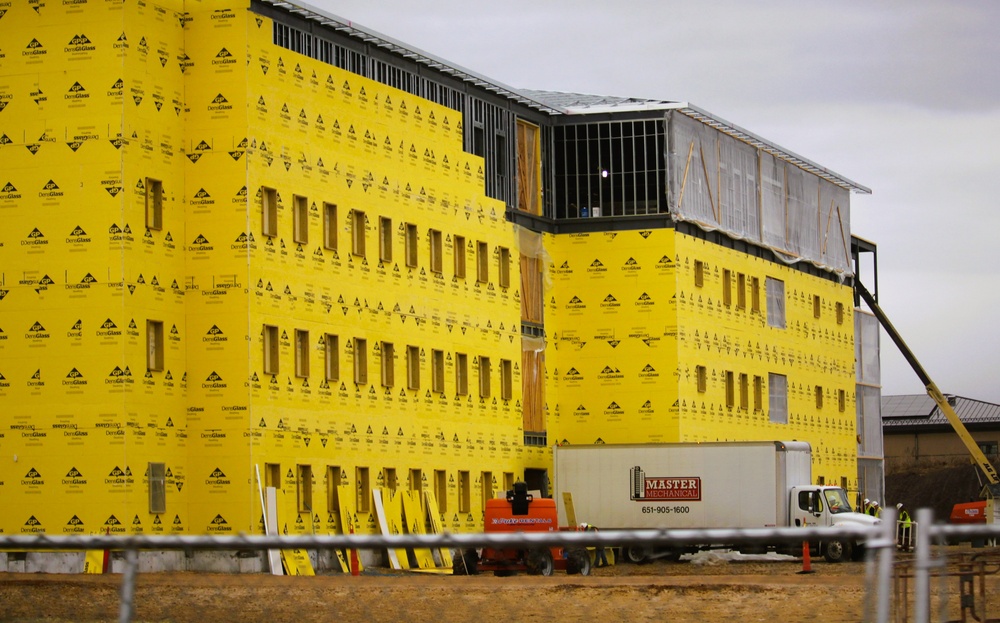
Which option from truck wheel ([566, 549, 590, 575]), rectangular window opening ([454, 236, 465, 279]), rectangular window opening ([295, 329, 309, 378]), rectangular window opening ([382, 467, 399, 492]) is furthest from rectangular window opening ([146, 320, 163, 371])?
rectangular window opening ([454, 236, 465, 279])

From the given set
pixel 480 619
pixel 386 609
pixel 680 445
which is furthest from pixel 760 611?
pixel 680 445

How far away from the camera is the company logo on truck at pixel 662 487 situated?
49.1 m

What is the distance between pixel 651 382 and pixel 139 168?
2287 centimetres

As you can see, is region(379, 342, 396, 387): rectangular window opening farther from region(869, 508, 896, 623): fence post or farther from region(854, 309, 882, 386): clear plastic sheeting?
region(869, 508, 896, 623): fence post

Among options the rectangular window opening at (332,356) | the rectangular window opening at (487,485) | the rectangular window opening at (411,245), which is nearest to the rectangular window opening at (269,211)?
the rectangular window opening at (332,356)

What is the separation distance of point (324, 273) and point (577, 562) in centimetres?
1097

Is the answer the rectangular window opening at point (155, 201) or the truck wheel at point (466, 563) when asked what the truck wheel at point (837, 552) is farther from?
the rectangular window opening at point (155, 201)

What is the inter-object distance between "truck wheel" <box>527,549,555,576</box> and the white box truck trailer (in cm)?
852

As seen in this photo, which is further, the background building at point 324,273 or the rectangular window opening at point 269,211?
the rectangular window opening at point 269,211

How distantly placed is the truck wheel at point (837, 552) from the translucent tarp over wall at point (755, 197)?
15011mm

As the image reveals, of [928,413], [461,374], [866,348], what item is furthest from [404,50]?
[928,413]

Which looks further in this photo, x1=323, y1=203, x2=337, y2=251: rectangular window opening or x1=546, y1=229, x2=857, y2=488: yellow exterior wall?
x1=546, y1=229, x2=857, y2=488: yellow exterior wall

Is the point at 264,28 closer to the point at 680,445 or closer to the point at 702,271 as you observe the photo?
the point at 680,445

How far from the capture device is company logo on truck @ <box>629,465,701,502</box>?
49.1m
